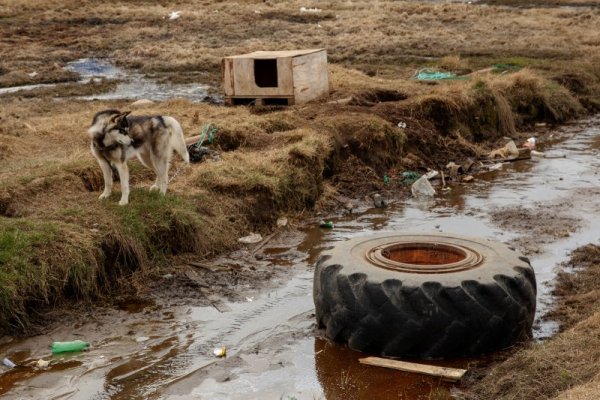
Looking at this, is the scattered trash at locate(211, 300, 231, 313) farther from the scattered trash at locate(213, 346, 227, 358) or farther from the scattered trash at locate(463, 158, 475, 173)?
the scattered trash at locate(463, 158, 475, 173)

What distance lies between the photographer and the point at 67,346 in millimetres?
7391

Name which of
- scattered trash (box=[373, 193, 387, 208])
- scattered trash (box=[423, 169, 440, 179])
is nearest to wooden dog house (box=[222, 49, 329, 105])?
scattered trash (box=[423, 169, 440, 179])

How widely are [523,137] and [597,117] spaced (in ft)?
11.1

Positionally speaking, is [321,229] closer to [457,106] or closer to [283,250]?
[283,250]

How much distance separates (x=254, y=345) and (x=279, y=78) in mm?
8688

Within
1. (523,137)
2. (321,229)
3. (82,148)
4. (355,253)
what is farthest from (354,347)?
(523,137)

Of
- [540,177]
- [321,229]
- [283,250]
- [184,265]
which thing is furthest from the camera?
[540,177]

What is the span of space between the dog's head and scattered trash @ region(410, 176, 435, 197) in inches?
199

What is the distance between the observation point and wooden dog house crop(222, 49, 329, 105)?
1533cm

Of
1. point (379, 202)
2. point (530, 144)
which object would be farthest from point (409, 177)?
point (530, 144)


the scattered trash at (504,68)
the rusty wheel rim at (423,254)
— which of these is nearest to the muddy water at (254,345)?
the rusty wheel rim at (423,254)

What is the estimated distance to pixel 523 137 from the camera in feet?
55.8

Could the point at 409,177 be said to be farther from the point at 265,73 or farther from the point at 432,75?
the point at 432,75

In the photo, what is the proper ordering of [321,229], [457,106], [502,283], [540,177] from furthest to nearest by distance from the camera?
1. [457,106]
2. [540,177]
3. [321,229]
4. [502,283]
